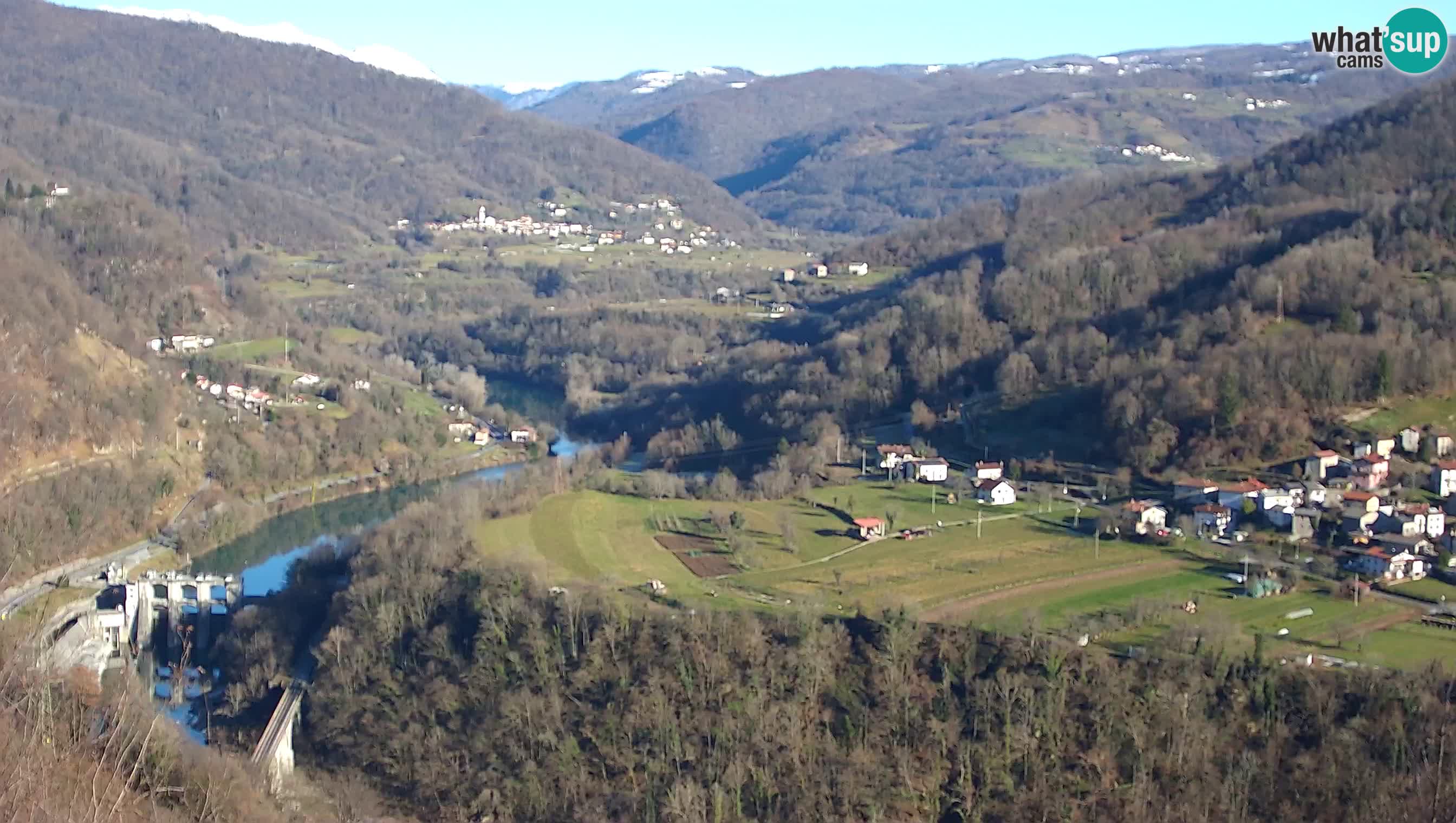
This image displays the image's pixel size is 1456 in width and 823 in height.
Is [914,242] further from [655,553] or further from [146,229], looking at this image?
[655,553]

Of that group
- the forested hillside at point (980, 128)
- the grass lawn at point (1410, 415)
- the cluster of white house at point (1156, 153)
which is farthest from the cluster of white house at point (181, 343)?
the cluster of white house at point (1156, 153)

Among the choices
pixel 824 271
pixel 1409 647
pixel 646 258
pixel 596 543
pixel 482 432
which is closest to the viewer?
pixel 1409 647

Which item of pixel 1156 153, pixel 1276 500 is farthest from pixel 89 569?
pixel 1156 153

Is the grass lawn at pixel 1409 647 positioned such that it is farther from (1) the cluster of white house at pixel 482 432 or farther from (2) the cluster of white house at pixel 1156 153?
(2) the cluster of white house at pixel 1156 153

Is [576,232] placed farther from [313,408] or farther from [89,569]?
[89,569]

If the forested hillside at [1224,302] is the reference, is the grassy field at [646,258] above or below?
below

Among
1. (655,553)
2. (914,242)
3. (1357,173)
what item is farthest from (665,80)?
(655,553)
